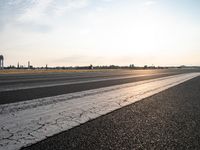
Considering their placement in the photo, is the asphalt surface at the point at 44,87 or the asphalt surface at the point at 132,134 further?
the asphalt surface at the point at 44,87

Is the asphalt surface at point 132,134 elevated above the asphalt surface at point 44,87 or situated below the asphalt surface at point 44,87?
below

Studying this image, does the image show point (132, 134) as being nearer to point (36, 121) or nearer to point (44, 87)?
point (36, 121)

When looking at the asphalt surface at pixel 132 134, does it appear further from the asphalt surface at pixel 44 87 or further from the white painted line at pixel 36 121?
the asphalt surface at pixel 44 87

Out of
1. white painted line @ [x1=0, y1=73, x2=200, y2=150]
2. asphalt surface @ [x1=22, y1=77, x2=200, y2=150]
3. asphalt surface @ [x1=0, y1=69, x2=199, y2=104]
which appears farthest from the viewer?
asphalt surface @ [x1=0, y1=69, x2=199, y2=104]

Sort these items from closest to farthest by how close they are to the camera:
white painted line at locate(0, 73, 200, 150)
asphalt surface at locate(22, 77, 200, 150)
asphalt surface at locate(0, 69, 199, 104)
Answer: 1. asphalt surface at locate(22, 77, 200, 150)
2. white painted line at locate(0, 73, 200, 150)
3. asphalt surface at locate(0, 69, 199, 104)

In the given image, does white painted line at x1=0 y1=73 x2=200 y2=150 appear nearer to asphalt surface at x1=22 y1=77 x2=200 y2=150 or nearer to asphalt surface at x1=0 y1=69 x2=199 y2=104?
asphalt surface at x1=22 y1=77 x2=200 y2=150

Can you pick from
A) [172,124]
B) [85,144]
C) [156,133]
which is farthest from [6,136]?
[172,124]

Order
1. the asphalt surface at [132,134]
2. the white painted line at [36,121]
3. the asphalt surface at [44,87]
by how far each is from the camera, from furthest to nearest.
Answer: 1. the asphalt surface at [44,87]
2. the white painted line at [36,121]
3. the asphalt surface at [132,134]

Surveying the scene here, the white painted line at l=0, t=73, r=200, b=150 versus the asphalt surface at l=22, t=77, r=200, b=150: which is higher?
the white painted line at l=0, t=73, r=200, b=150

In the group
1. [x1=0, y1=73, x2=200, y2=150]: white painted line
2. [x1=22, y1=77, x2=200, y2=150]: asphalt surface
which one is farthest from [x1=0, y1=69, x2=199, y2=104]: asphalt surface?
[x1=22, y1=77, x2=200, y2=150]: asphalt surface

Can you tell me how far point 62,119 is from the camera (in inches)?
170

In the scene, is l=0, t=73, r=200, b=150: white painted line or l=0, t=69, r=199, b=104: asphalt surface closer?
l=0, t=73, r=200, b=150: white painted line

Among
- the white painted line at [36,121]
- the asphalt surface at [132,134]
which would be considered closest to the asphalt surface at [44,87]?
the white painted line at [36,121]

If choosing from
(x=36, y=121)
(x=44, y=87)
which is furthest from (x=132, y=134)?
(x=44, y=87)
